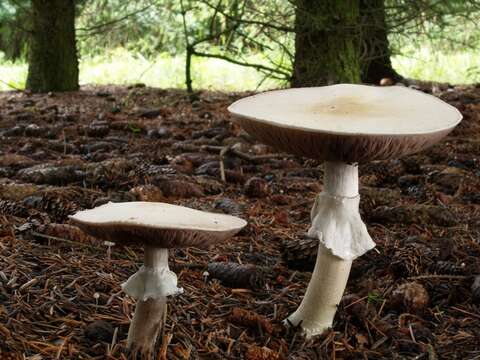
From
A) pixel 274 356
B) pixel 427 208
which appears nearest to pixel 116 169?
pixel 427 208

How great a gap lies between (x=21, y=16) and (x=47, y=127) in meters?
4.95

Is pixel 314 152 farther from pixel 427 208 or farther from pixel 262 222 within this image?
pixel 427 208

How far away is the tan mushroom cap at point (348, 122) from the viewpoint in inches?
64.0

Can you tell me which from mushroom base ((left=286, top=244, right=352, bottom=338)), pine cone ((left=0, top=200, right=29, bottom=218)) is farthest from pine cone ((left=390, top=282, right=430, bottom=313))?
pine cone ((left=0, top=200, right=29, bottom=218))

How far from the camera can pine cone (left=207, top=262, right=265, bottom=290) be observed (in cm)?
237

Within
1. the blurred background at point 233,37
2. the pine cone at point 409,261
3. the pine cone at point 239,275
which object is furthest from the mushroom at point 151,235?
the blurred background at point 233,37

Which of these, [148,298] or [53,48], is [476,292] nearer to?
[148,298]

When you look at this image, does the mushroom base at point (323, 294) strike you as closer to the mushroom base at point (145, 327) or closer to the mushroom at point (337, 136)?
the mushroom at point (337, 136)

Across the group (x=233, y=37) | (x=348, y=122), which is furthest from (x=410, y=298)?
(x=233, y=37)

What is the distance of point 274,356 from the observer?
1.88 m

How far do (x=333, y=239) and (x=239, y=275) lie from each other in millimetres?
574

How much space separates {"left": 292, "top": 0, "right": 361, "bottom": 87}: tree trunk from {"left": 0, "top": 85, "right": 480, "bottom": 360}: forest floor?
1516mm

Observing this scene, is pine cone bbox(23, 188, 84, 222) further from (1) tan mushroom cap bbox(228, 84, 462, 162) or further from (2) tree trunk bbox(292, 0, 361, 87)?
(2) tree trunk bbox(292, 0, 361, 87)

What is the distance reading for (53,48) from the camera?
8758 millimetres
